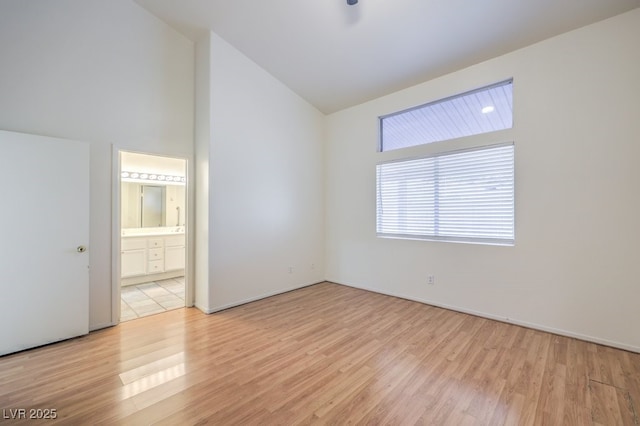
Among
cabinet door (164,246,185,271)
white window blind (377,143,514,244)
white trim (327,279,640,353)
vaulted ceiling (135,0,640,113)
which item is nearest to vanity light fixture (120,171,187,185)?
cabinet door (164,246,185,271)

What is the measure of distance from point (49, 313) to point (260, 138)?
331 centimetres

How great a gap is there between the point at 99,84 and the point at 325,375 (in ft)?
13.5

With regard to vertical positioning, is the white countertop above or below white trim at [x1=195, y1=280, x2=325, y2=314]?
above

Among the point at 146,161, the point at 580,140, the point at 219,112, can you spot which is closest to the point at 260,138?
the point at 219,112

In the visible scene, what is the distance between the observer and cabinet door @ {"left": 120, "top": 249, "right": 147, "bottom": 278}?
187 inches

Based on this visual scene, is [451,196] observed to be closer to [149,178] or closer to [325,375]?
[325,375]

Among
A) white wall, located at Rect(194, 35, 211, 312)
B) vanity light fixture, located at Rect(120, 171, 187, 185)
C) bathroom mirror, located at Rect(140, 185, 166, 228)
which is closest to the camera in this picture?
white wall, located at Rect(194, 35, 211, 312)

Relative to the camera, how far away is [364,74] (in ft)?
13.4

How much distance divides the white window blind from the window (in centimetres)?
31

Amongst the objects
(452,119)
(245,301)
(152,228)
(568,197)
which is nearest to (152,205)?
(152,228)

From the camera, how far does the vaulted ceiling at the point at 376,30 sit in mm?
2795

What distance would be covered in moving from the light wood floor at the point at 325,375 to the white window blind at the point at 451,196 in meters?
1.21

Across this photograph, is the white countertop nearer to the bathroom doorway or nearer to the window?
the bathroom doorway

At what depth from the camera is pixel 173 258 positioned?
5.41 meters
